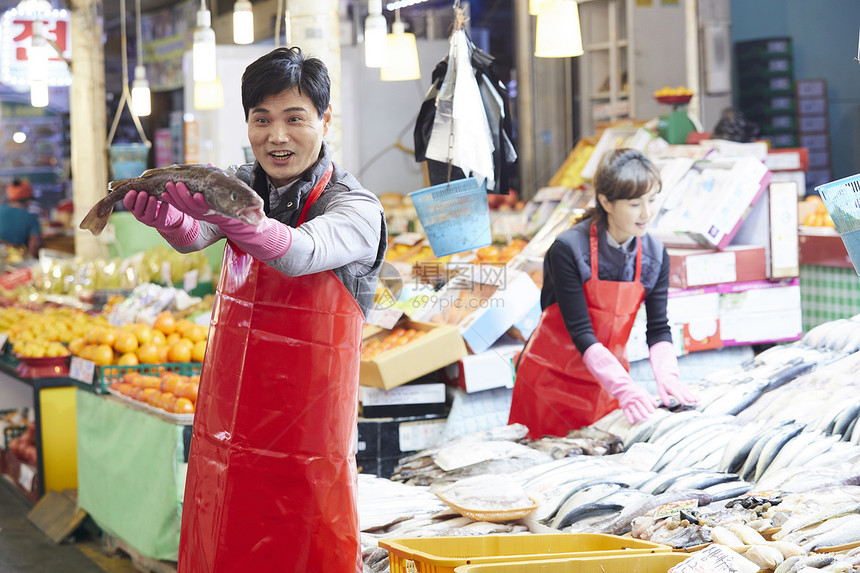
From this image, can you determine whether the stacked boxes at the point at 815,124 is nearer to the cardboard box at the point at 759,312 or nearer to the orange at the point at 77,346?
the cardboard box at the point at 759,312

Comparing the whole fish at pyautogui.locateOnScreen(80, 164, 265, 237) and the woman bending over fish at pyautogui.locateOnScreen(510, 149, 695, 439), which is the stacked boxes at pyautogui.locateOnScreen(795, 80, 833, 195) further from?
the whole fish at pyautogui.locateOnScreen(80, 164, 265, 237)

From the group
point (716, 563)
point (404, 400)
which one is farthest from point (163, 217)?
point (404, 400)

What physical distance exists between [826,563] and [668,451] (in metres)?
1.22

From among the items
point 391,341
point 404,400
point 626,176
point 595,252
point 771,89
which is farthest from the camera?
point 771,89

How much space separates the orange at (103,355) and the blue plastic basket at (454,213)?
7.40 feet

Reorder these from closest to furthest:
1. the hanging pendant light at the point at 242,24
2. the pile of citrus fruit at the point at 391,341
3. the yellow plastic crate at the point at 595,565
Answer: the yellow plastic crate at the point at 595,565 → the pile of citrus fruit at the point at 391,341 → the hanging pendant light at the point at 242,24

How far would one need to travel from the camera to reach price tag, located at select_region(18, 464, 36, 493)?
21.2 ft

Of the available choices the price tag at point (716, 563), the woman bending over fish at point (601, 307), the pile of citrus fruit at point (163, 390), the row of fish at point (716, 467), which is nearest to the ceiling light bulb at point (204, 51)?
the pile of citrus fruit at point (163, 390)

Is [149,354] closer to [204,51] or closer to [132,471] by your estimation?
[132,471]

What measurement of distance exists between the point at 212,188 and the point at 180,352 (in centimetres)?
345

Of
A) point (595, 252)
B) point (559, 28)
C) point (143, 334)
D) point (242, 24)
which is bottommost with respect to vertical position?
point (143, 334)

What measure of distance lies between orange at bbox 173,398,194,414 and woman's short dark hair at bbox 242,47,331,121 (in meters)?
2.25

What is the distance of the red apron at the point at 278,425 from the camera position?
7.99 feet

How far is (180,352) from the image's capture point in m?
5.29
